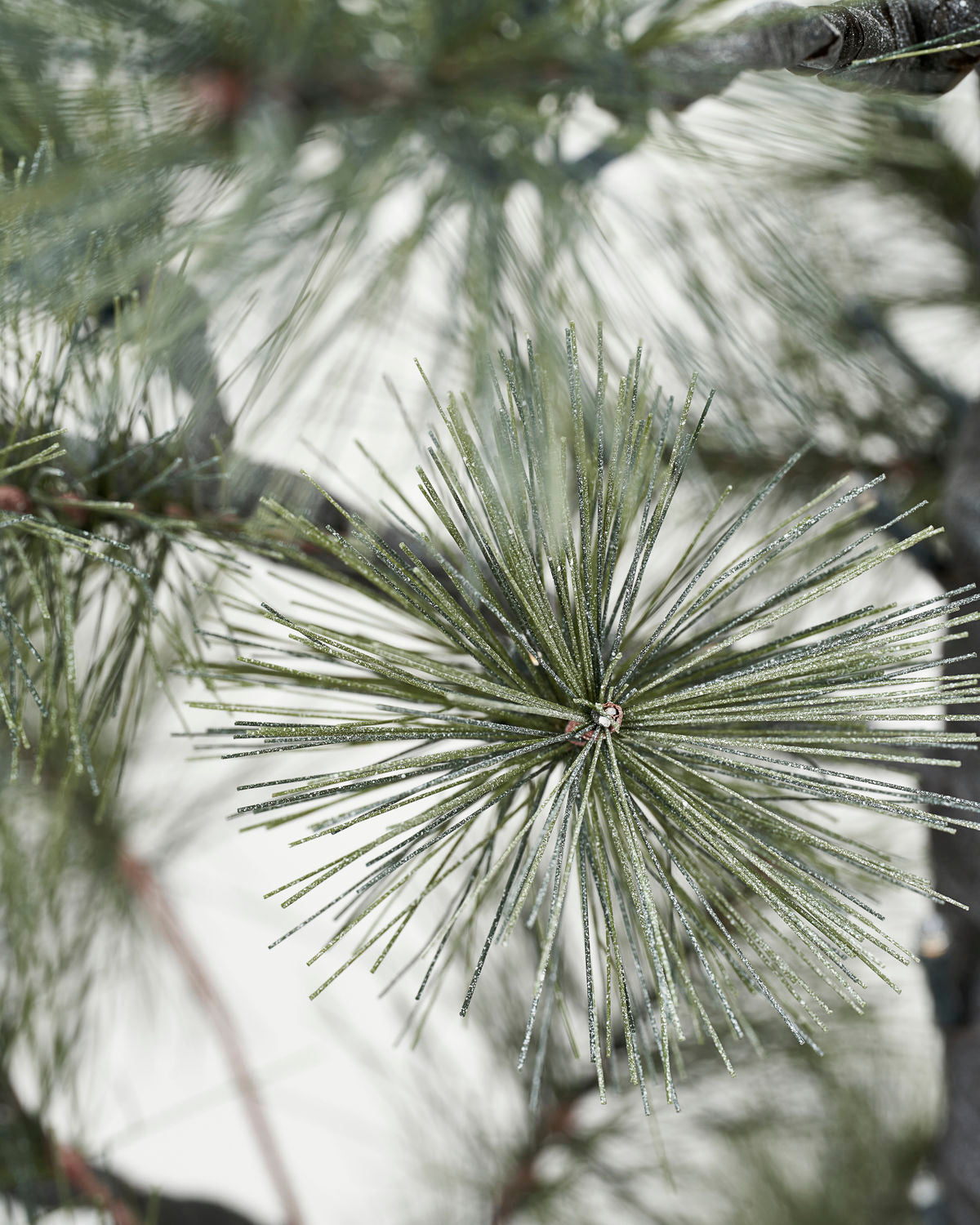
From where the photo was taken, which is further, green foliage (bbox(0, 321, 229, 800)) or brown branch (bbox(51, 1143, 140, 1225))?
brown branch (bbox(51, 1143, 140, 1225))

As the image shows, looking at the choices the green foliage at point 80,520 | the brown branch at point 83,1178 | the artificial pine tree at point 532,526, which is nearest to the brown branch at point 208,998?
the artificial pine tree at point 532,526

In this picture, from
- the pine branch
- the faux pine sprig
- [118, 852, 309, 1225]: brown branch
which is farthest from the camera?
[118, 852, 309, 1225]: brown branch

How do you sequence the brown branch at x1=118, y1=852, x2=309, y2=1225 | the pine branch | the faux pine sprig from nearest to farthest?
the faux pine sprig, the pine branch, the brown branch at x1=118, y1=852, x2=309, y2=1225

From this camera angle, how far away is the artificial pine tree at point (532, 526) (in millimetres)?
219

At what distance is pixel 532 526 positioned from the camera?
24 cm

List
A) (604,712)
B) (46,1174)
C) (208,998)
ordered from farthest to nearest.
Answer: (208,998)
(46,1174)
(604,712)

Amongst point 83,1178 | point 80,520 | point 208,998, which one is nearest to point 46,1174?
point 83,1178

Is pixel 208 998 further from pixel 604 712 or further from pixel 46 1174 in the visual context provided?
pixel 604 712

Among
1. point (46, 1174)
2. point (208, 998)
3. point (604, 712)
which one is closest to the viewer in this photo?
point (604, 712)

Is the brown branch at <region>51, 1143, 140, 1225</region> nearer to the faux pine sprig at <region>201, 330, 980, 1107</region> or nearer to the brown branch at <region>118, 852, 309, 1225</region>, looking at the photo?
the brown branch at <region>118, 852, 309, 1225</region>

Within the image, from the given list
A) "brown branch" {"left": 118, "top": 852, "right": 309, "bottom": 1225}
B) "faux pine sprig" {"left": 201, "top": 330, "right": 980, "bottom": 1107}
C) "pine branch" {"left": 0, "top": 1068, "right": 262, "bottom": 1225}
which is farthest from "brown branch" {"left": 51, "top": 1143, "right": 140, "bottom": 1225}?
"faux pine sprig" {"left": 201, "top": 330, "right": 980, "bottom": 1107}

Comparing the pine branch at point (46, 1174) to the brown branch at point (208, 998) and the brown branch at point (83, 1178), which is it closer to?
the brown branch at point (83, 1178)

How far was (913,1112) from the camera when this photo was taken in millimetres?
543

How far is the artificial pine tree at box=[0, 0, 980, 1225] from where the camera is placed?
0.22 m
